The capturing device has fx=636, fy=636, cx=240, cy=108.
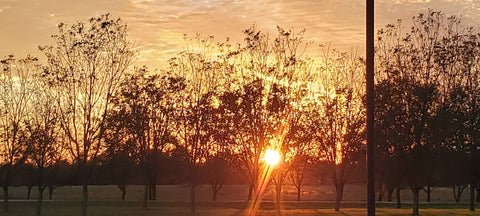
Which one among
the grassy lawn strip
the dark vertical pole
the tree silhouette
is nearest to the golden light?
the grassy lawn strip

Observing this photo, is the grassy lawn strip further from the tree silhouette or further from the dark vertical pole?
the dark vertical pole

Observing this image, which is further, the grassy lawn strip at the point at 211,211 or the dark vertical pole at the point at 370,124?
the grassy lawn strip at the point at 211,211

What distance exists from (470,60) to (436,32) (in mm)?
4079

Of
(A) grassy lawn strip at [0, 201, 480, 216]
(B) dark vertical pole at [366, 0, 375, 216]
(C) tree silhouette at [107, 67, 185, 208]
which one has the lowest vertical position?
(A) grassy lawn strip at [0, 201, 480, 216]

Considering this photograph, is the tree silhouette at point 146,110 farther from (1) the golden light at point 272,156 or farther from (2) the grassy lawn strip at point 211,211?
(1) the golden light at point 272,156

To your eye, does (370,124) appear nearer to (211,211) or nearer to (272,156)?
(272,156)

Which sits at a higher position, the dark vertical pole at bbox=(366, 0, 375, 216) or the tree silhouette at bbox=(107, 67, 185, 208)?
the tree silhouette at bbox=(107, 67, 185, 208)

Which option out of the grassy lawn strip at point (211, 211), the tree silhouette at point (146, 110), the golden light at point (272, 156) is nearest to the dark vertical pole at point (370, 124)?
the golden light at point (272, 156)

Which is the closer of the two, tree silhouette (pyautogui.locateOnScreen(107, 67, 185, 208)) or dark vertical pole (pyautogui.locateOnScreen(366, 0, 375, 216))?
dark vertical pole (pyautogui.locateOnScreen(366, 0, 375, 216))

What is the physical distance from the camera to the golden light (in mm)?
47219

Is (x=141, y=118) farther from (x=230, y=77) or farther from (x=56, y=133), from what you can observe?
(x=230, y=77)

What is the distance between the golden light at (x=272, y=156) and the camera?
47219 millimetres

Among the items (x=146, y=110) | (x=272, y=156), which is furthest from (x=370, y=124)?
(x=146, y=110)

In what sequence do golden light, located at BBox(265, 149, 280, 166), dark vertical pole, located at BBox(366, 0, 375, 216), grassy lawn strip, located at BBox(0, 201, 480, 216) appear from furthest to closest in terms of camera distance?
grassy lawn strip, located at BBox(0, 201, 480, 216)
golden light, located at BBox(265, 149, 280, 166)
dark vertical pole, located at BBox(366, 0, 375, 216)
